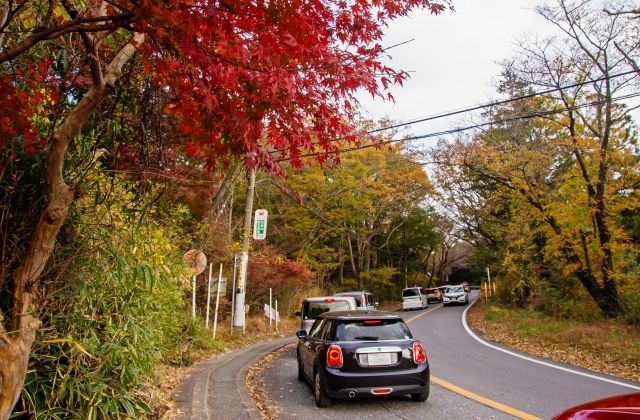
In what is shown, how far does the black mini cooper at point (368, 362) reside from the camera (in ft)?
22.3

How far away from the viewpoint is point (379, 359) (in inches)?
272

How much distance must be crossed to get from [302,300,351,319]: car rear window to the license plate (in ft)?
19.4

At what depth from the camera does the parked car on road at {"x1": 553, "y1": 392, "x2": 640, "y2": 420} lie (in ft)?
Result: 9.92

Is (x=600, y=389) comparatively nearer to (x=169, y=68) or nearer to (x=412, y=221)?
(x=169, y=68)

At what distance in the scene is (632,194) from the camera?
15.5 meters

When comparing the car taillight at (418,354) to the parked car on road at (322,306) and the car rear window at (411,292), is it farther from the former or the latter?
the car rear window at (411,292)

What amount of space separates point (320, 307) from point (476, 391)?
5569 millimetres

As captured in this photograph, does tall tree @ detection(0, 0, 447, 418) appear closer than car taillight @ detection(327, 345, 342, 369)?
Yes

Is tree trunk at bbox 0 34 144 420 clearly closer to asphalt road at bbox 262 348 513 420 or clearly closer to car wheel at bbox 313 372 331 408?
asphalt road at bbox 262 348 513 420

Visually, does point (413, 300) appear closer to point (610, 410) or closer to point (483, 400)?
point (483, 400)

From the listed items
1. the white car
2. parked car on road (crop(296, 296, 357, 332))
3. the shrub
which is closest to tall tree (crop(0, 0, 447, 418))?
the shrub

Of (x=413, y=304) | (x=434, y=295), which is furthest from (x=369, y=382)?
(x=434, y=295)

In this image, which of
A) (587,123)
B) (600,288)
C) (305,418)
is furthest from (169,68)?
(600,288)

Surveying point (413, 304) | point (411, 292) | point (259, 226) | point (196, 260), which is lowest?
point (413, 304)
